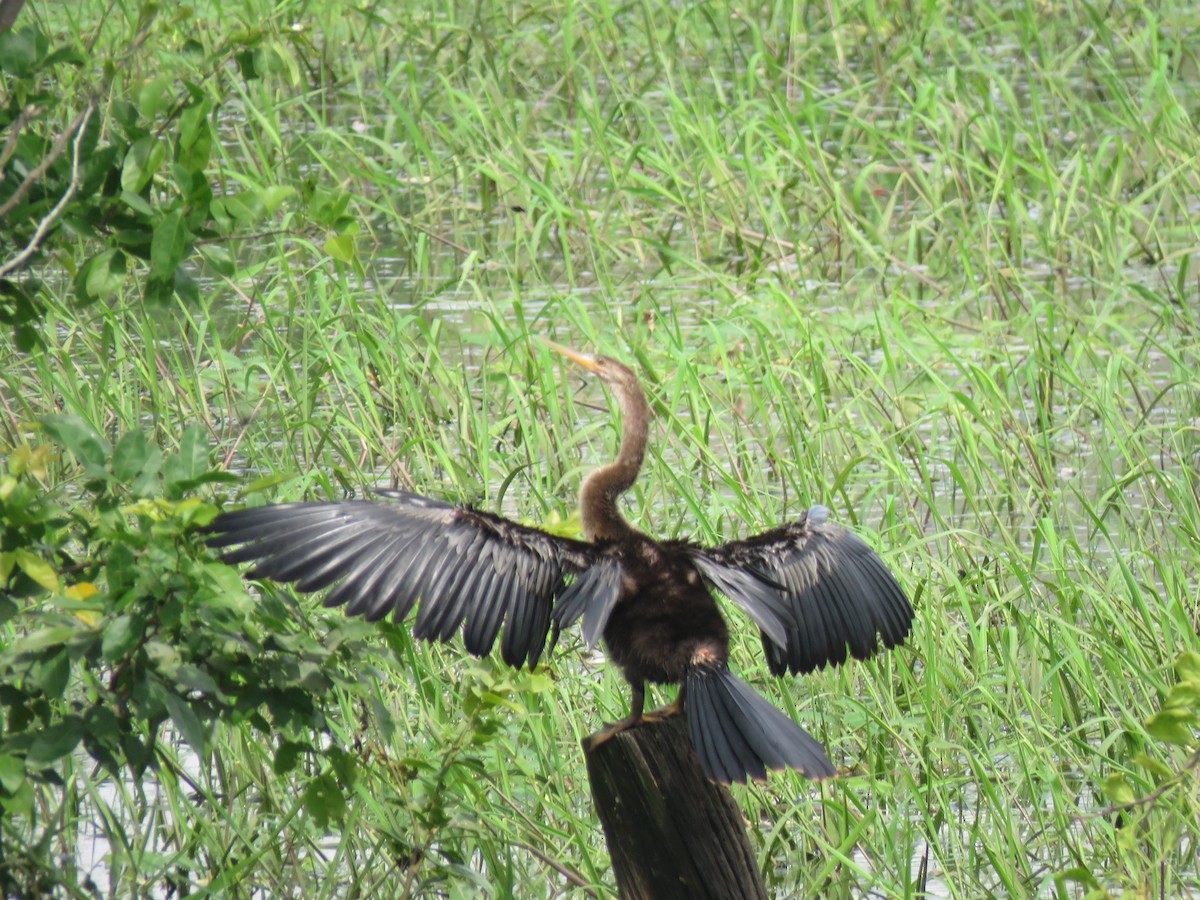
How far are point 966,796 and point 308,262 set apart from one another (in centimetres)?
336

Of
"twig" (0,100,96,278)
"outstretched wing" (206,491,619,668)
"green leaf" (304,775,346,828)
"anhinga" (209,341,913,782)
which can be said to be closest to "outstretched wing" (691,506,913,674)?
"anhinga" (209,341,913,782)

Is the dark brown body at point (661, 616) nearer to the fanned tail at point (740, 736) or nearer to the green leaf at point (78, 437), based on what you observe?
the fanned tail at point (740, 736)

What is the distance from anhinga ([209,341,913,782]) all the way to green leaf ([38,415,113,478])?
281 millimetres

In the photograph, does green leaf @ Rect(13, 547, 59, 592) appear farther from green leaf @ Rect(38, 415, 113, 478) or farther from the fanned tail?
the fanned tail

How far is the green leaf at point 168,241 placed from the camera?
294 cm

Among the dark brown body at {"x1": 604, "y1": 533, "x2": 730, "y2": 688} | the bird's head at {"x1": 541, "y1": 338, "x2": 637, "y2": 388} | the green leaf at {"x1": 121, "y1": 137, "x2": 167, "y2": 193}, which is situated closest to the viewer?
the green leaf at {"x1": 121, "y1": 137, "x2": 167, "y2": 193}

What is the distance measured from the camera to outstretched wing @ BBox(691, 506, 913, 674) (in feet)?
11.5

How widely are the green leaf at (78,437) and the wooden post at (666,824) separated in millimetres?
912

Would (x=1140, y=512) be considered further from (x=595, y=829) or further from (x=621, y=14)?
(x=621, y=14)

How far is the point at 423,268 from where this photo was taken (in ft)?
20.7

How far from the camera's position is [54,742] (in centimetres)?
272

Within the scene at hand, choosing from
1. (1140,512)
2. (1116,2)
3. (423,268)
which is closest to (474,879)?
(1140,512)

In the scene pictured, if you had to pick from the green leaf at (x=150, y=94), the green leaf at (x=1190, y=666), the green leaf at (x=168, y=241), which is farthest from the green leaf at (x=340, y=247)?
the green leaf at (x=1190, y=666)

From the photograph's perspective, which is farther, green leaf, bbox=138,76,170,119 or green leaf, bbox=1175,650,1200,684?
green leaf, bbox=138,76,170,119
